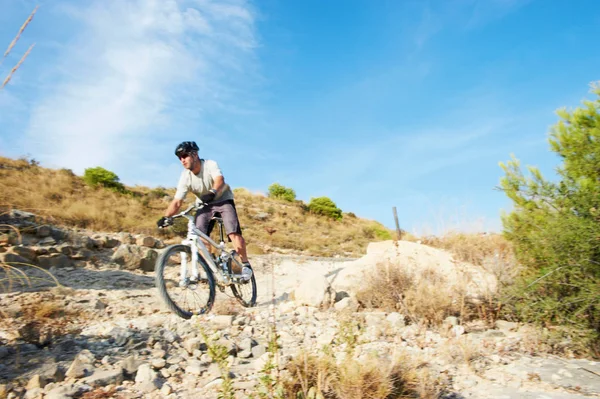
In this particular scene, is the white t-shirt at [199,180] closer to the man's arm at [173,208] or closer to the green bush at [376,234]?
the man's arm at [173,208]

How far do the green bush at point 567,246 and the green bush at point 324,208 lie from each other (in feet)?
82.6

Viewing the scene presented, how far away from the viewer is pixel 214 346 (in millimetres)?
2227

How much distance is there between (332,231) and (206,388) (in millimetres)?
22508

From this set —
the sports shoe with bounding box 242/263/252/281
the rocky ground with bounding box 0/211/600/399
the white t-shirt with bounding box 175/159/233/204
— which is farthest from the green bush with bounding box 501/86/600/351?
the white t-shirt with bounding box 175/159/233/204

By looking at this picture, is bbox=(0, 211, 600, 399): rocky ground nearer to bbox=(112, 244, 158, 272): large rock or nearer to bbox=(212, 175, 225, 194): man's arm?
bbox=(212, 175, 225, 194): man's arm

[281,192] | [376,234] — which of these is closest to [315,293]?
[376,234]

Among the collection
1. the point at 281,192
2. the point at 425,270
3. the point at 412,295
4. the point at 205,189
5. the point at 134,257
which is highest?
the point at 281,192

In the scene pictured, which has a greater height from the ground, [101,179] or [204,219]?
[101,179]

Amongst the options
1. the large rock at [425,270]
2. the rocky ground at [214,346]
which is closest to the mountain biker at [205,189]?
the rocky ground at [214,346]

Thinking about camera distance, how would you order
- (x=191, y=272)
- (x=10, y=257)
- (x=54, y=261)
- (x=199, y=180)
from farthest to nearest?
(x=54, y=261) → (x=10, y=257) → (x=199, y=180) → (x=191, y=272)

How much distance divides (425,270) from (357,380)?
3970 millimetres

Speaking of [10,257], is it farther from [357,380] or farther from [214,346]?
[357,380]

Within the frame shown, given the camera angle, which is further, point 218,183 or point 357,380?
point 218,183

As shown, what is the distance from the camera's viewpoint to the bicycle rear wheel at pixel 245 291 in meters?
5.87
